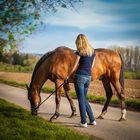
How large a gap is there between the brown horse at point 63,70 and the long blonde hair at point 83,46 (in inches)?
72.1

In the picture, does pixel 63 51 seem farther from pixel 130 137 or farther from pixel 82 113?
pixel 130 137

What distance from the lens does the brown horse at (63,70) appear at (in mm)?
10203

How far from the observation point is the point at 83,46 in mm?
8430

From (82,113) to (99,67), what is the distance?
2.37 meters

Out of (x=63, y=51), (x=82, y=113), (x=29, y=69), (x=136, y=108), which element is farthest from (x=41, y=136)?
(x=29, y=69)

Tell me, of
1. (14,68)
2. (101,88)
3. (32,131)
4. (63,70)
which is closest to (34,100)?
(63,70)

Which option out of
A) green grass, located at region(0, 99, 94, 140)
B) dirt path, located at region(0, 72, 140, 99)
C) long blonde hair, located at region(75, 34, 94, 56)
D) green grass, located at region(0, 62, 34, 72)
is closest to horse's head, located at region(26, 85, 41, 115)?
green grass, located at region(0, 99, 94, 140)

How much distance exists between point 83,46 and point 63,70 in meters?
2.02

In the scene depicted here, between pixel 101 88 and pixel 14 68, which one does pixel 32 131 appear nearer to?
pixel 101 88

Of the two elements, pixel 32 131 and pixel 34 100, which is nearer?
pixel 32 131

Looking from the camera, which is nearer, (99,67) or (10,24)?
(99,67)

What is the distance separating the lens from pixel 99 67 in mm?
10633

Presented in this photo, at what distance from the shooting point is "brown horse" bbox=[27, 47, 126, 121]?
10203 mm

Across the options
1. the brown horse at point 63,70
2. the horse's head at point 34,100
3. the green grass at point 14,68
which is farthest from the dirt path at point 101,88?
the green grass at point 14,68
